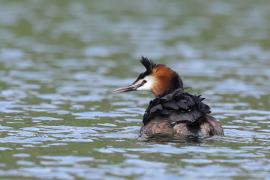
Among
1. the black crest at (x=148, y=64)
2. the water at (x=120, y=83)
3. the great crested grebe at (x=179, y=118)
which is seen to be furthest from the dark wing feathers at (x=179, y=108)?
the black crest at (x=148, y=64)

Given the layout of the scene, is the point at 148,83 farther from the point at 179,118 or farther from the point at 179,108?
the point at 179,118

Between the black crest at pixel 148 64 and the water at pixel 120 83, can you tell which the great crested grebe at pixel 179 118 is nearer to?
the water at pixel 120 83

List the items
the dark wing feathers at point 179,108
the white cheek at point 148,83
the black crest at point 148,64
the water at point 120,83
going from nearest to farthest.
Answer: the water at point 120,83
the dark wing feathers at point 179,108
the black crest at point 148,64
the white cheek at point 148,83

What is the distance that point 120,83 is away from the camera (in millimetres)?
18672

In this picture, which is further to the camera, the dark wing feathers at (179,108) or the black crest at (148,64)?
the black crest at (148,64)

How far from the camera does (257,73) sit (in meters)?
19.8

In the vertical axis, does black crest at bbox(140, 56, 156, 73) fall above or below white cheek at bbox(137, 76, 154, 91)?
above

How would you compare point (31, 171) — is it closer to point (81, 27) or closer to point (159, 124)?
point (159, 124)

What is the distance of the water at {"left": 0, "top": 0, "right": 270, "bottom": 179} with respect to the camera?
34.1 ft

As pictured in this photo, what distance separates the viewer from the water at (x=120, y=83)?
10383 mm

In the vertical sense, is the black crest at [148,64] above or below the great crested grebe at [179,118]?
above

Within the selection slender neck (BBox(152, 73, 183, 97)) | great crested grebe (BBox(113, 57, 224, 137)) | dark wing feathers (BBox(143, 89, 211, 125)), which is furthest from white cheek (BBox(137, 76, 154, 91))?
dark wing feathers (BBox(143, 89, 211, 125))

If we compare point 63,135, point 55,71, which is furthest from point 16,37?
point 63,135

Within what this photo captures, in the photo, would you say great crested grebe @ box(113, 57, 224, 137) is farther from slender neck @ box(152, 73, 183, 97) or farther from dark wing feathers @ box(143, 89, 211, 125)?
slender neck @ box(152, 73, 183, 97)
